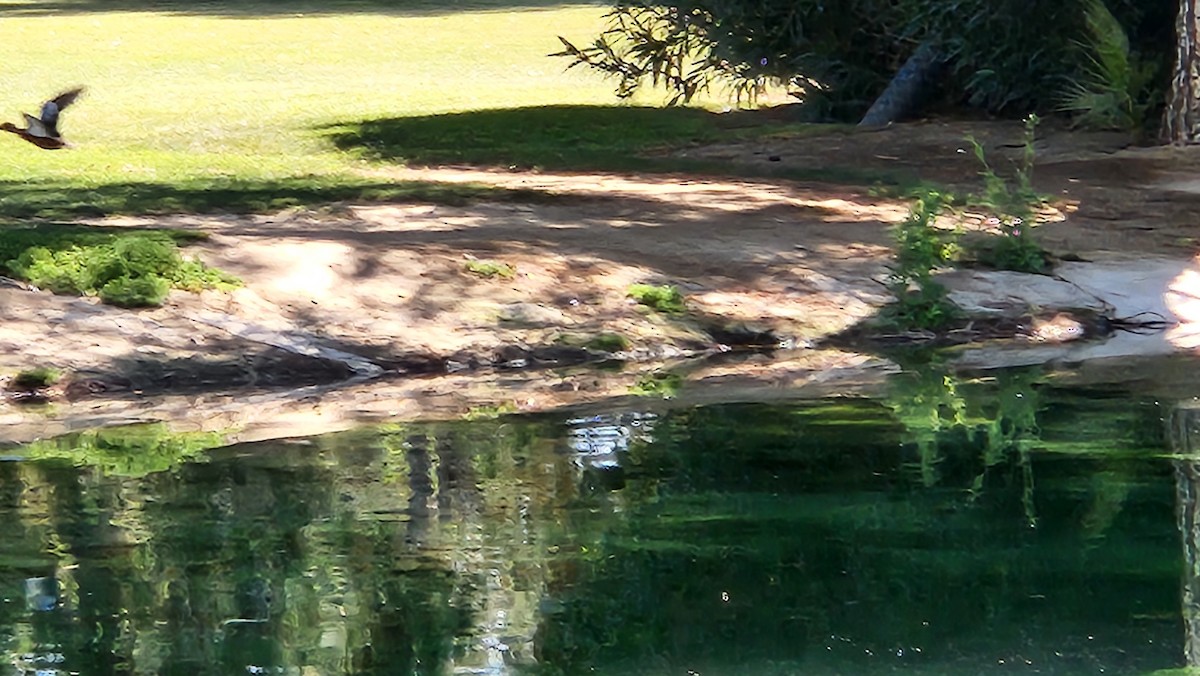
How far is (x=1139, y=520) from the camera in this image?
693cm

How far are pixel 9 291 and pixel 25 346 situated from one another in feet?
2.05

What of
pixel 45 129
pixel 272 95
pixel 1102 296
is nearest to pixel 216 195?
pixel 45 129

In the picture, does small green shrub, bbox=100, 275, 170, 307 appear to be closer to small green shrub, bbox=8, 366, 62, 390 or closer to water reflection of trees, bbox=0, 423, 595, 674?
small green shrub, bbox=8, 366, 62, 390

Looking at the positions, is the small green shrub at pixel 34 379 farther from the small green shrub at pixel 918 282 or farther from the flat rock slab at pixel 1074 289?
the flat rock slab at pixel 1074 289

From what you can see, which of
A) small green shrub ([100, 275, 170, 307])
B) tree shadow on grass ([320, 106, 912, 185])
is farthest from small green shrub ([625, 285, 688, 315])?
tree shadow on grass ([320, 106, 912, 185])

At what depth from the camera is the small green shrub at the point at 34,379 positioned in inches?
391

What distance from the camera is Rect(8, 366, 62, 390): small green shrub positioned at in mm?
9938

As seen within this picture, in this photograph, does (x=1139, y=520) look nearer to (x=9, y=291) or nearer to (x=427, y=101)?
(x=9, y=291)

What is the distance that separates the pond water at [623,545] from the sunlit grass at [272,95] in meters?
5.92

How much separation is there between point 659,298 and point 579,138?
8096mm

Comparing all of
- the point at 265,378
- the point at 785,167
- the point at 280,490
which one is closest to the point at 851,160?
the point at 785,167

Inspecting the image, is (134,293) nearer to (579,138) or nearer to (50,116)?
(50,116)

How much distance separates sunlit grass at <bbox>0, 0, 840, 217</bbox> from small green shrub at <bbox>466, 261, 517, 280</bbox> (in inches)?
108

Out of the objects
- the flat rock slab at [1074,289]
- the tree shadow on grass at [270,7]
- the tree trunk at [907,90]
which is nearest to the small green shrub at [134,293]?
the flat rock slab at [1074,289]
